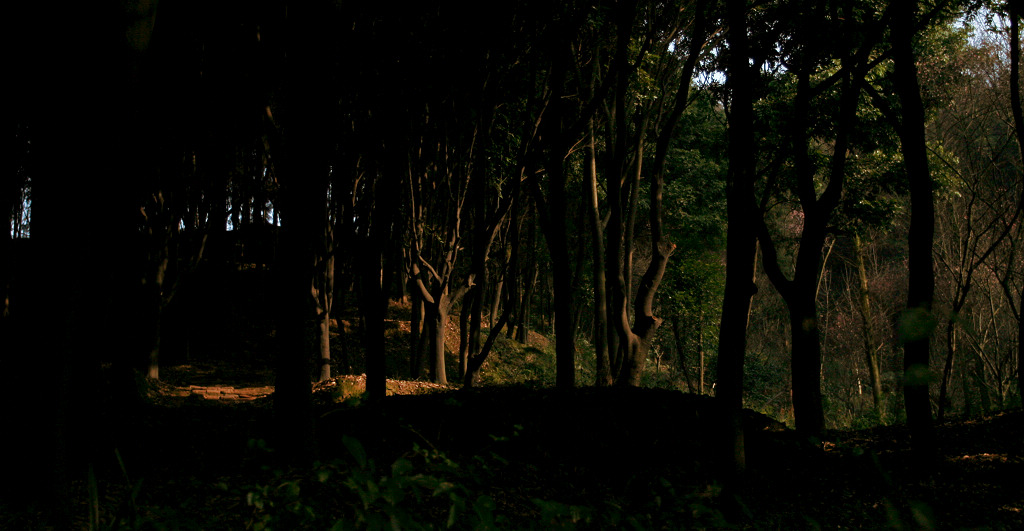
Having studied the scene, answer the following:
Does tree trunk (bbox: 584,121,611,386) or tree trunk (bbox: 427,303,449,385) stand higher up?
tree trunk (bbox: 584,121,611,386)

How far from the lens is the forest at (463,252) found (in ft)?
12.1

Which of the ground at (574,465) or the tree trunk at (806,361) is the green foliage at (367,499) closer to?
the ground at (574,465)

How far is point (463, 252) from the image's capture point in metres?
18.8

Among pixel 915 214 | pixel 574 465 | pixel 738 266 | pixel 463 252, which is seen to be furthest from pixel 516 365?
pixel 738 266

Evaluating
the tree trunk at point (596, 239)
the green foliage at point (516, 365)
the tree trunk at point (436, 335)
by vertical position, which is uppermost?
the tree trunk at point (596, 239)

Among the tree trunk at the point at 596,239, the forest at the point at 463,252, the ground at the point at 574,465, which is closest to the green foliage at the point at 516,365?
the forest at the point at 463,252

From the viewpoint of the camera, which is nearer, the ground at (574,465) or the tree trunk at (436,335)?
the ground at (574,465)

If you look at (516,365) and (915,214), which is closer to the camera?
(915,214)

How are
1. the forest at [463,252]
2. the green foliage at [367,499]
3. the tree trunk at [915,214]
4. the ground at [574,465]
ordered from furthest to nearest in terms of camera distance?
1. the tree trunk at [915,214]
2. the ground at [574,465]
3. the forest at [463,252]
4. the green foliage at [367,499]

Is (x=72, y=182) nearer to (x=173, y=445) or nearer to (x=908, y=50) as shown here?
(x=173, y=445)

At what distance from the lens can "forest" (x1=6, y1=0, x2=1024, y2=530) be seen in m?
3.68

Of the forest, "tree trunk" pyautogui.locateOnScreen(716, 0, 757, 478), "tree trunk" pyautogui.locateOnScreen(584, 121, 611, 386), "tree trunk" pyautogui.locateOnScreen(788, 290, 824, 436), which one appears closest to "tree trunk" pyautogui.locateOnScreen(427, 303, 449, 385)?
the forest

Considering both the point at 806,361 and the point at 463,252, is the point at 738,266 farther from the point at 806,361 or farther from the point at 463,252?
the point at 463,252

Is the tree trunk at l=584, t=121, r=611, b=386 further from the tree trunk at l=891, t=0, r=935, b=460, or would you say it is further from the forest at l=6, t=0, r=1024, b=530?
the tree trunk at l=891, t=0, r=935, b=460
